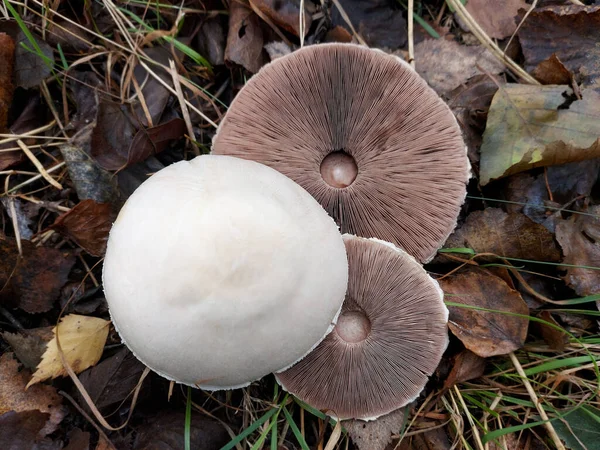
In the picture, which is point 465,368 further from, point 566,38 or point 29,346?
point 29,346

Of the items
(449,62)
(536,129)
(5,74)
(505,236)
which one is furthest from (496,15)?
(5,74)

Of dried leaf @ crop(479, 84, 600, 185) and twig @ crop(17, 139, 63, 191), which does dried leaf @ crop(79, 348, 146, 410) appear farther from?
dried leaf @ crop(479, 84, 600, 185)

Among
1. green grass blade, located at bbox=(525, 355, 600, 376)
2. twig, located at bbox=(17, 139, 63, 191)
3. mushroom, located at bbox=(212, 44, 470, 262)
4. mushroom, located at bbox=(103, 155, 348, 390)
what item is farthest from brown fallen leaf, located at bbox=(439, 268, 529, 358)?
twig, located at bbox=(17, 139, 63, 191)

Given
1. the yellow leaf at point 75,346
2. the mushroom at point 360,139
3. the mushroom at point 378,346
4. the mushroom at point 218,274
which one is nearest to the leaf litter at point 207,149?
the yellow leaf at point 75,346

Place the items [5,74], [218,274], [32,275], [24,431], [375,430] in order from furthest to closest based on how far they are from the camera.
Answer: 1. [5,74]
2. [32,275]
3. [375,430]
4. [24,431]
5. [218,274]

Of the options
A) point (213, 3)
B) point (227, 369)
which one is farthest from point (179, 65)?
point (227, 369)

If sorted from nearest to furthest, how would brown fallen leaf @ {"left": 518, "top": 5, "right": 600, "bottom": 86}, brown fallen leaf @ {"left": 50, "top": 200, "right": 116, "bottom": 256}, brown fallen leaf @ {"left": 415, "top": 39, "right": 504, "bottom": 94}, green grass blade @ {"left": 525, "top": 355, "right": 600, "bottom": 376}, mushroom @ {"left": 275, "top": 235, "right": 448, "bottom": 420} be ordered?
mushroom @ {"left": 275, "top": 235, "right": 448, "bottom": 420}, green grass blade @ {"left": 525, "top": 355, "right": 600, "bottom": 376}, brown fallen leaf @ {"left": 50, "top": 200, "right": 116, "bottom": 256}, brown fallen leaf @ {"left": 518, "top": 5, "right": 600, "bottom": 86}, brown fallen leaf @ {"left": 415, "top": 39, "right": 504, "bottom": 94}

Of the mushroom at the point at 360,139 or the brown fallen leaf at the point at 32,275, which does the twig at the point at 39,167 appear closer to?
the brown fallen leaf at the point at 32,275
